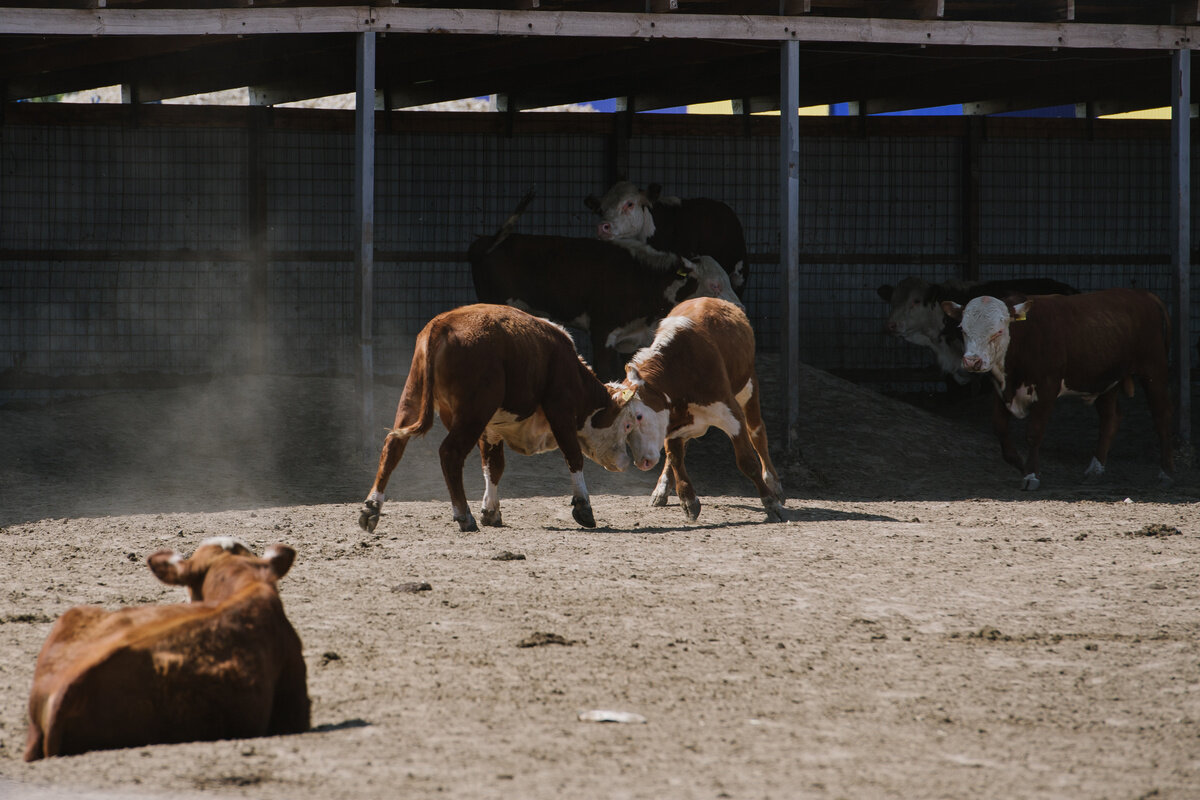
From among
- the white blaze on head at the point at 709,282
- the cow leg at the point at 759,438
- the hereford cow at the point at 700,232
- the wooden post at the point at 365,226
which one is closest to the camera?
the cow leg at the point at 759,438

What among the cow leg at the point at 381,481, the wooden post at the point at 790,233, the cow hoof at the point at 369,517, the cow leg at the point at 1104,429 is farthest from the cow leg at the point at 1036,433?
the cow hoof at the point at 369,517

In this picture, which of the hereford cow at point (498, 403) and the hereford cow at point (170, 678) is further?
the hereford cow at point (498, 403)

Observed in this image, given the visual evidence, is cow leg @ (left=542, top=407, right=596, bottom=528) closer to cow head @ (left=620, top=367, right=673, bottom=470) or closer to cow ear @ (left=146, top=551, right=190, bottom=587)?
cow head @ (left=620, top=367, right=673, bottom=470)

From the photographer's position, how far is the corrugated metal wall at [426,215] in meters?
15.3

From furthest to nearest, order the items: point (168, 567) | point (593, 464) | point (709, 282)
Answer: point (709, 282)
point (593, 464)
point (168, 567)

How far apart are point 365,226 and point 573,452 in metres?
3.34

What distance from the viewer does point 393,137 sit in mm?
16234

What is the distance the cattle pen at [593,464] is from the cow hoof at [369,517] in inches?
8.6

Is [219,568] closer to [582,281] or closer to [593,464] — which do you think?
[593,464]

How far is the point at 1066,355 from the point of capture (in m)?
12.1

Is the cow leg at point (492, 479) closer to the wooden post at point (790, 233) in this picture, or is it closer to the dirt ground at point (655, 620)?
the dirt ground at point (655, 620)

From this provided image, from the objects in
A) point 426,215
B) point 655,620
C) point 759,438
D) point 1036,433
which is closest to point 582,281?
point 426,215

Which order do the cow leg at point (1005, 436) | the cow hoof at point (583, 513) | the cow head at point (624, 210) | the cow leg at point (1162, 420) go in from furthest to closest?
1. the cow head at point (624, 210)
2. the cow leg at point (1162, 420)
3. the cow leg at point (1005, 436)
4. the cow hoof at point (583, 513)

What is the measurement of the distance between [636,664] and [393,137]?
1215 cm
